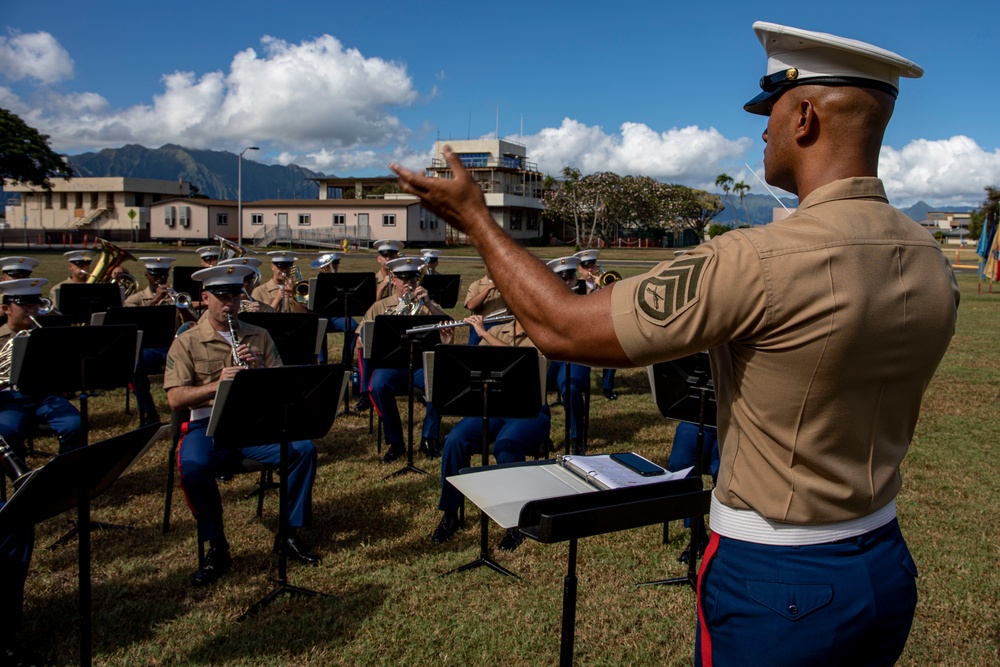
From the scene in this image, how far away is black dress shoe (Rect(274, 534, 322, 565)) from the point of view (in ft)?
17.6

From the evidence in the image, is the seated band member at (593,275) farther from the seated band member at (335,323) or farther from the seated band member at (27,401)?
the seated band member at (27,401)

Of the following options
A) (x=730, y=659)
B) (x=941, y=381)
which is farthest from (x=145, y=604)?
(x=941, y=381)

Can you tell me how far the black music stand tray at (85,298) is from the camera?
9.45 meters

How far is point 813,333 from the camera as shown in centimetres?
151

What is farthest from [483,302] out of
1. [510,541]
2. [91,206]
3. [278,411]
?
[91,206]

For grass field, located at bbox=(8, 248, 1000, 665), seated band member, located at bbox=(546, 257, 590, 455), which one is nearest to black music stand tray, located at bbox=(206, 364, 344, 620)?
grass field, located at bbox=(8, 248, 1000, 665)

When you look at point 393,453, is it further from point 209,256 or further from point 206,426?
point 209,256

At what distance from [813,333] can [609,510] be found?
2.72ft

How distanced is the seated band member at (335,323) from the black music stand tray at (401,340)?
8.44 ft

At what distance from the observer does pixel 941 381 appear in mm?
11758

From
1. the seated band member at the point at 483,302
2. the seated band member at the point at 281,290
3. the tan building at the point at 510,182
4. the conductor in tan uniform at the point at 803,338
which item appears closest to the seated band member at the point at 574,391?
the seated band member at the point at 483,302

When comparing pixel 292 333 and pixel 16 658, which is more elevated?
pixel 292 333

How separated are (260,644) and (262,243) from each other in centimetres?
6071

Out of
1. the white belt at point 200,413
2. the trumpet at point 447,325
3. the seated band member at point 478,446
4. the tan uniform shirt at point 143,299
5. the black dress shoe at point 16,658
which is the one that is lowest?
the black dress shoe at point 16,658
